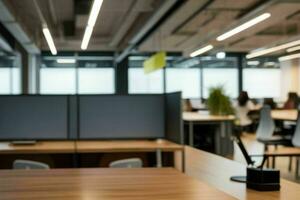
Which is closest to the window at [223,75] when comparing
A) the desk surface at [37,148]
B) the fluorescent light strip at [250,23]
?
the fluorescent light strip at [250,23]

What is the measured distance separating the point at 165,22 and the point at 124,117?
6.28 m

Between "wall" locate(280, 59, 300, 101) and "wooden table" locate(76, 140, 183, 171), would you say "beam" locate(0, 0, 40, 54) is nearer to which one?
"wooden table" locate(76, 140, 183, 171)

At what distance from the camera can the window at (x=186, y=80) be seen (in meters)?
15.2

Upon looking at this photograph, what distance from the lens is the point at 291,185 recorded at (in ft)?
6.86

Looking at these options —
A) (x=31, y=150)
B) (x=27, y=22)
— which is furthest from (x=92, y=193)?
(x=27, y=22)

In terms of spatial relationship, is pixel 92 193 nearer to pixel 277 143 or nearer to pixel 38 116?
pixel 38 116

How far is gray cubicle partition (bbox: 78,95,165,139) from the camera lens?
13.0ft

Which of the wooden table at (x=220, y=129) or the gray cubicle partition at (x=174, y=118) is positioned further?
the wooden table at (x=220, y=129)

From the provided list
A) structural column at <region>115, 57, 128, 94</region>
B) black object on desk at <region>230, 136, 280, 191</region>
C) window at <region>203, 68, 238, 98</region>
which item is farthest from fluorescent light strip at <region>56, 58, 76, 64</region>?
black object on desk at <region>230, 136, 280, 191</region>

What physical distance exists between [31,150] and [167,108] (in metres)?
1.20

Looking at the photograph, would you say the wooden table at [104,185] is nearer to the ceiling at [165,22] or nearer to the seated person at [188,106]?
the ceiling at [165,22]

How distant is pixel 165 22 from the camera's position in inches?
392

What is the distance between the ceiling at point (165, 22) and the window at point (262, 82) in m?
1.15

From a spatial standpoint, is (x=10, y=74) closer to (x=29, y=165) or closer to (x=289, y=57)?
(x=289, y=57)
